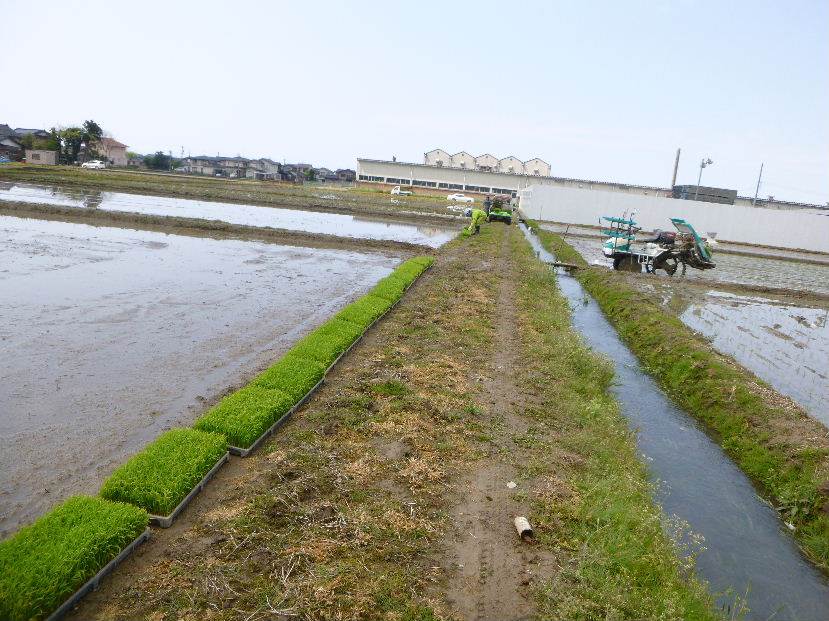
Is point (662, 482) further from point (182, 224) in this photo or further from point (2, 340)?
point (182, 224)

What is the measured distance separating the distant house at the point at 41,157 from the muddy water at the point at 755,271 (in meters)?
60.9

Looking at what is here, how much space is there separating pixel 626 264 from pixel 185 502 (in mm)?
22240

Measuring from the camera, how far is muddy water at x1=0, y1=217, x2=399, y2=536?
19.0 ft

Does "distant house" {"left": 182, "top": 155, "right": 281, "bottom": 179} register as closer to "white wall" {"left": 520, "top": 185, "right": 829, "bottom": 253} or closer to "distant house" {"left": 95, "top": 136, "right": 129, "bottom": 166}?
"distant house" {"left": 95, "top": 136, "right": 129, "bottom": 166}

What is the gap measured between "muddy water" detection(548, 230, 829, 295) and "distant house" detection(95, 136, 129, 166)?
74540 millimetres

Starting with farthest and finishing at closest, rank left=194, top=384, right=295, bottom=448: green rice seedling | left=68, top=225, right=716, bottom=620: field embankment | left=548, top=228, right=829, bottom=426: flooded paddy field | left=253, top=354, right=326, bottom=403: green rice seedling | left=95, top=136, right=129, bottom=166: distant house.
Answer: left=95, top=136, right=129, bottom=166: distant house < left=548, top=228, right=829, bottom=426: flooded paddy field < left=253, top=354, right=326, bottom=403: green rice seedling < left=194, top=384, right=295, bottom=448: green rice seedling < left=68, top=225, right=716, bottom=620: field embankment

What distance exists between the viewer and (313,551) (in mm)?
4352

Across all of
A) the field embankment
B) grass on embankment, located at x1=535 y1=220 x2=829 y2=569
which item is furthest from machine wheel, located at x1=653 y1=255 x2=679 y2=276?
the field embankment

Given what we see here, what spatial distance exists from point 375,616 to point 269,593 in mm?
815

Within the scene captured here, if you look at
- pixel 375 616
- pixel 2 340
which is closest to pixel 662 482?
pixel 375 616

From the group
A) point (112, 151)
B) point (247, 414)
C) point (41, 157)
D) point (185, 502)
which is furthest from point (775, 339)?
point (112, 151)

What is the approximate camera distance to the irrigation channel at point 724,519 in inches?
194

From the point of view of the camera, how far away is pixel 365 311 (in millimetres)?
11727

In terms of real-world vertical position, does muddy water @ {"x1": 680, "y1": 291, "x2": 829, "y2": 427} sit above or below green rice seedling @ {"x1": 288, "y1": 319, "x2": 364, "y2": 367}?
below
